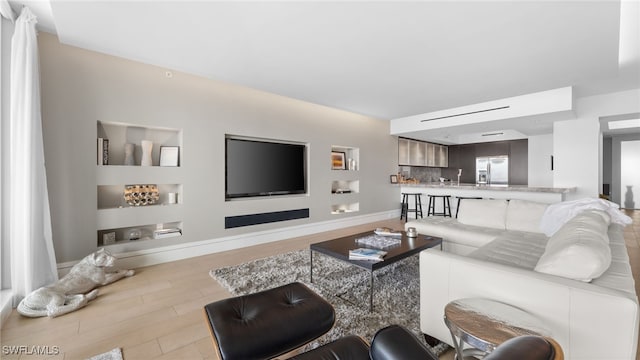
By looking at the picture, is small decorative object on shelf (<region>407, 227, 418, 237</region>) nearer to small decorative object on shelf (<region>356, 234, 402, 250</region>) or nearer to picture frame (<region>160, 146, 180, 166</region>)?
small decorative object on shelf (<region>356, 234, 402, 250</region>)

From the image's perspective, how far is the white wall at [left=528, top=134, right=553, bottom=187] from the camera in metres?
7.33

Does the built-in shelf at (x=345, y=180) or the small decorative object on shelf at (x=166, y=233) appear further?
the built-in shelf at (x=345, y=180)

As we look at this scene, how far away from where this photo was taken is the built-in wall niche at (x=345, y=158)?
5824mm

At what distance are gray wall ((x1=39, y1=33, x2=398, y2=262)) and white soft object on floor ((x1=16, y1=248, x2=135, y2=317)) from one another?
0.41m

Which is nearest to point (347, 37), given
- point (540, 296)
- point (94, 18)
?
point (94, 18)

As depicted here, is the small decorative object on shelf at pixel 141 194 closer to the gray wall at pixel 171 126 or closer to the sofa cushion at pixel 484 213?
the gray wall at pixel 171 126

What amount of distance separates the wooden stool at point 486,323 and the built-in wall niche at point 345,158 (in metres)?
4.42

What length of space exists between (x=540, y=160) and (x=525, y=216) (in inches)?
225

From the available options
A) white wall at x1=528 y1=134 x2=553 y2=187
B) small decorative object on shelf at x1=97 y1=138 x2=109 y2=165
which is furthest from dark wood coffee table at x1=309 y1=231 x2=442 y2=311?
white wall at x1=528 y1=134 x2=553 y2=187

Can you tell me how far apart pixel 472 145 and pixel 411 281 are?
7.75m

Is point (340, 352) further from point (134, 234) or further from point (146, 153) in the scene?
point (146, 153)

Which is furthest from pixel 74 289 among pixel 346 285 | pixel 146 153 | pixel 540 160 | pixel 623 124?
pixel 623 124

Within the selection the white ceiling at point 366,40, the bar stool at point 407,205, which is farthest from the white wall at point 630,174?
the bar stool at point 407,205

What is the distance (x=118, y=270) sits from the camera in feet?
10.0
